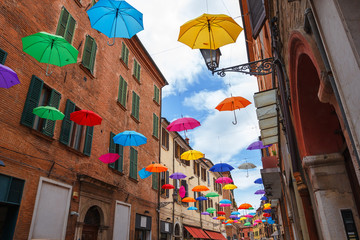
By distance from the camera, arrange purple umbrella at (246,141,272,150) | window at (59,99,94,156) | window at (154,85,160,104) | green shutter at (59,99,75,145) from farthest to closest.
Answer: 1. window at (154,85,160,104)
2. purple umbrella at (246,141,272,150)
3. window at (59,99,94,156)
4. green shutter at (59,99,75,145)

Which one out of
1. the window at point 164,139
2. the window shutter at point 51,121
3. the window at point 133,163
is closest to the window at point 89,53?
the window shutter at point 51,121

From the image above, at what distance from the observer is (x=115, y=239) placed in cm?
1230

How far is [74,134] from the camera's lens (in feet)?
35.8

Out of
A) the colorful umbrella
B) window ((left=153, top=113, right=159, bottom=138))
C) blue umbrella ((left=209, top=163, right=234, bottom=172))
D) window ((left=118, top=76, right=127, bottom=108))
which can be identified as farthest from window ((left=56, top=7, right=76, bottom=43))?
blue umbrella ((left=209, top=163, right=234, bottom=172))

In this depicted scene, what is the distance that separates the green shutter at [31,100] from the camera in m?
8.41

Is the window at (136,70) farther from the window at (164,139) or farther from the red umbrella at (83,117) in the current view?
the red umbrella at (83,117)

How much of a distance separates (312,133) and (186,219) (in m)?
21.3

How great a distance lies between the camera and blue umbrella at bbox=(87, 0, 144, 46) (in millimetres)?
6820

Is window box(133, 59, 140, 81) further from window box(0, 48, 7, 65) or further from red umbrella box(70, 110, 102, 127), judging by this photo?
window box(0, 48, 7, 65)

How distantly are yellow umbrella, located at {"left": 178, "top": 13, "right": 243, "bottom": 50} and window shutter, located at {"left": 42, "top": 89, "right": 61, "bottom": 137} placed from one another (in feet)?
18.3

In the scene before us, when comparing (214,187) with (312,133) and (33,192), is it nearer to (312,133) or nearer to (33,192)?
(33,192)

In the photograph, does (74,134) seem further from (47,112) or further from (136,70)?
(136,70)

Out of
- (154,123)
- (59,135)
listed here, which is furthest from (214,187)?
(59,135)

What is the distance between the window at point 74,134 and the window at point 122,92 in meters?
3.48
